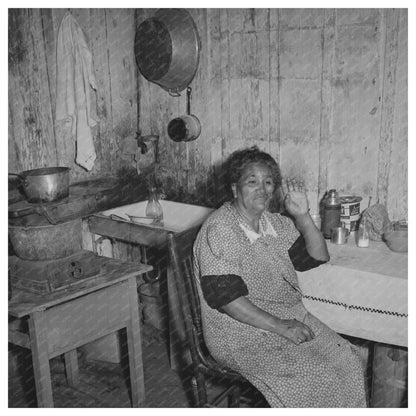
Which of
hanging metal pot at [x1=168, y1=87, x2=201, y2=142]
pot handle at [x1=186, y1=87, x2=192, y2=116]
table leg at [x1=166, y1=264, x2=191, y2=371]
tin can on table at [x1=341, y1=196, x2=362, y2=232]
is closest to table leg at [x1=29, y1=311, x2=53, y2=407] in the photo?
table leg at [x1=166, y1=264, x2=191, y2=371]

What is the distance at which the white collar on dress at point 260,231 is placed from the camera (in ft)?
8.48

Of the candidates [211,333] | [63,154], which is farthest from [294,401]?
[63,154]

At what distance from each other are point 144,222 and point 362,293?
1767 millimetres

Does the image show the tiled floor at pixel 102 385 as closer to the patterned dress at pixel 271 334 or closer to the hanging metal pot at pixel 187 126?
the patterned dress at pixel 271 334

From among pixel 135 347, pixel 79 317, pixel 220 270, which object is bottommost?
pixel 135 347

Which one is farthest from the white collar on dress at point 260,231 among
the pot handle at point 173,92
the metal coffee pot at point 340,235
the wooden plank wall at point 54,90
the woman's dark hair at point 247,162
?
the wooden plank wall at point 54,90

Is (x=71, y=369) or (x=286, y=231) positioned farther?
(x=71, y=369)

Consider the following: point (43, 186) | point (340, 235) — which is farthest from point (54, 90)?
point (340, 235)

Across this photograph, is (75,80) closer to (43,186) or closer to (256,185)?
(43,186)

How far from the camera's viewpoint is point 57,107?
394 centimetres

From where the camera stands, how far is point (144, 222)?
13.0 feet

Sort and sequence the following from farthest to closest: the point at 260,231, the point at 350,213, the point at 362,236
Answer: the point at 350,213
the point at 362,236
the point at 260,231

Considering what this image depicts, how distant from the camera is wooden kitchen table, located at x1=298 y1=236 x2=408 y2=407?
2.70 m

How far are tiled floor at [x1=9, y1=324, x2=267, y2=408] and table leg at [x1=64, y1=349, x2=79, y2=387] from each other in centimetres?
4
